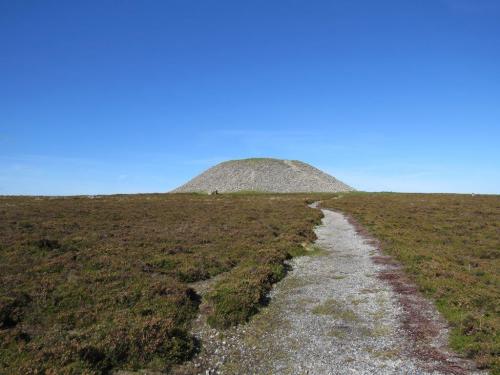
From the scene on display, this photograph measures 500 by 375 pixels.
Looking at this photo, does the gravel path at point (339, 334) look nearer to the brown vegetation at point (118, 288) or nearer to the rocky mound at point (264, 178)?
the brown vegetation at point (118, 288)

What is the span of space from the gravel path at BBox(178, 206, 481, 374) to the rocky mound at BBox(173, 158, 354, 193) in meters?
106

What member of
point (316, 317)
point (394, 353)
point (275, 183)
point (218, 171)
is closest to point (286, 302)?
point (316, 317)

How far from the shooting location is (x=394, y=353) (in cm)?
1151

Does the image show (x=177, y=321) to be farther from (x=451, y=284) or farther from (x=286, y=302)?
(x=451, y=284)

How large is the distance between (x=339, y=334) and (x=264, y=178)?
12368cm

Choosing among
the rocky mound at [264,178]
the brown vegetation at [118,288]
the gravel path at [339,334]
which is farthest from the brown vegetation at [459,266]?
the rocky mound at [264,178]

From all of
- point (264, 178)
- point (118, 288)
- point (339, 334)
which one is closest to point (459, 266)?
point (339, 334)

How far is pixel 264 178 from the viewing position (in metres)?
136

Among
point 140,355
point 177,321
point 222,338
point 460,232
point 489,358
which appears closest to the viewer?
point 489,358

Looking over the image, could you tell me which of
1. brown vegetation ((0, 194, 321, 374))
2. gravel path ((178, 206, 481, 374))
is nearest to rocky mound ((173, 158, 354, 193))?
brown vegetation ((0, 194, 321, 374))

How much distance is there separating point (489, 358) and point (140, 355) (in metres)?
10.4

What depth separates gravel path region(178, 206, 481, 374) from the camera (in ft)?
35.9

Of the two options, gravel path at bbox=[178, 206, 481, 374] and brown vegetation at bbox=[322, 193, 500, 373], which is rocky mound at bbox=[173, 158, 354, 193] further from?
gravel path at bbox=[178, 206, 481, 374]

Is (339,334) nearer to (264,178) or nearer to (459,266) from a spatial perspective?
→ (459,266)
